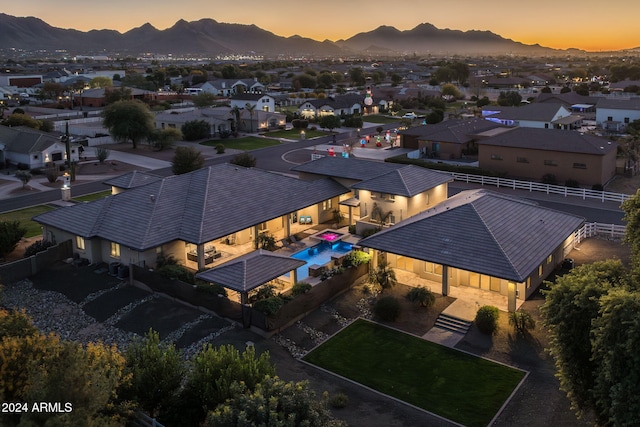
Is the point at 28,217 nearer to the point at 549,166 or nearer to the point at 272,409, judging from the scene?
the point at 272,409

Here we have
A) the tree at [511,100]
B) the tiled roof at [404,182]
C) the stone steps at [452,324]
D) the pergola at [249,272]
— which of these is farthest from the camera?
the tree at [511,100]

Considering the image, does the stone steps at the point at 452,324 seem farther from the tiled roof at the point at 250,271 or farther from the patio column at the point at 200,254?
→ the patio column at the point at 200,254

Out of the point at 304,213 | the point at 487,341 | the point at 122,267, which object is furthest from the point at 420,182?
the point at 122,267

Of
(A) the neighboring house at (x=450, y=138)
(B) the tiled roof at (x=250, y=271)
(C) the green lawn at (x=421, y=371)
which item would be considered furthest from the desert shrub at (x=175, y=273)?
(A) the neighboring house at (x=450, y=138)

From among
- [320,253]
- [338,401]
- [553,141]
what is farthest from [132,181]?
[553,141]

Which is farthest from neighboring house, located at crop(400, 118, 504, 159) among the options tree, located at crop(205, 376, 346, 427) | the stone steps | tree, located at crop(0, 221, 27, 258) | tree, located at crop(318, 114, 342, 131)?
tree, located at crop(205, 376, 346, 427)

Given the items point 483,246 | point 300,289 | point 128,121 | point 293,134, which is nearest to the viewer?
point 300,289
